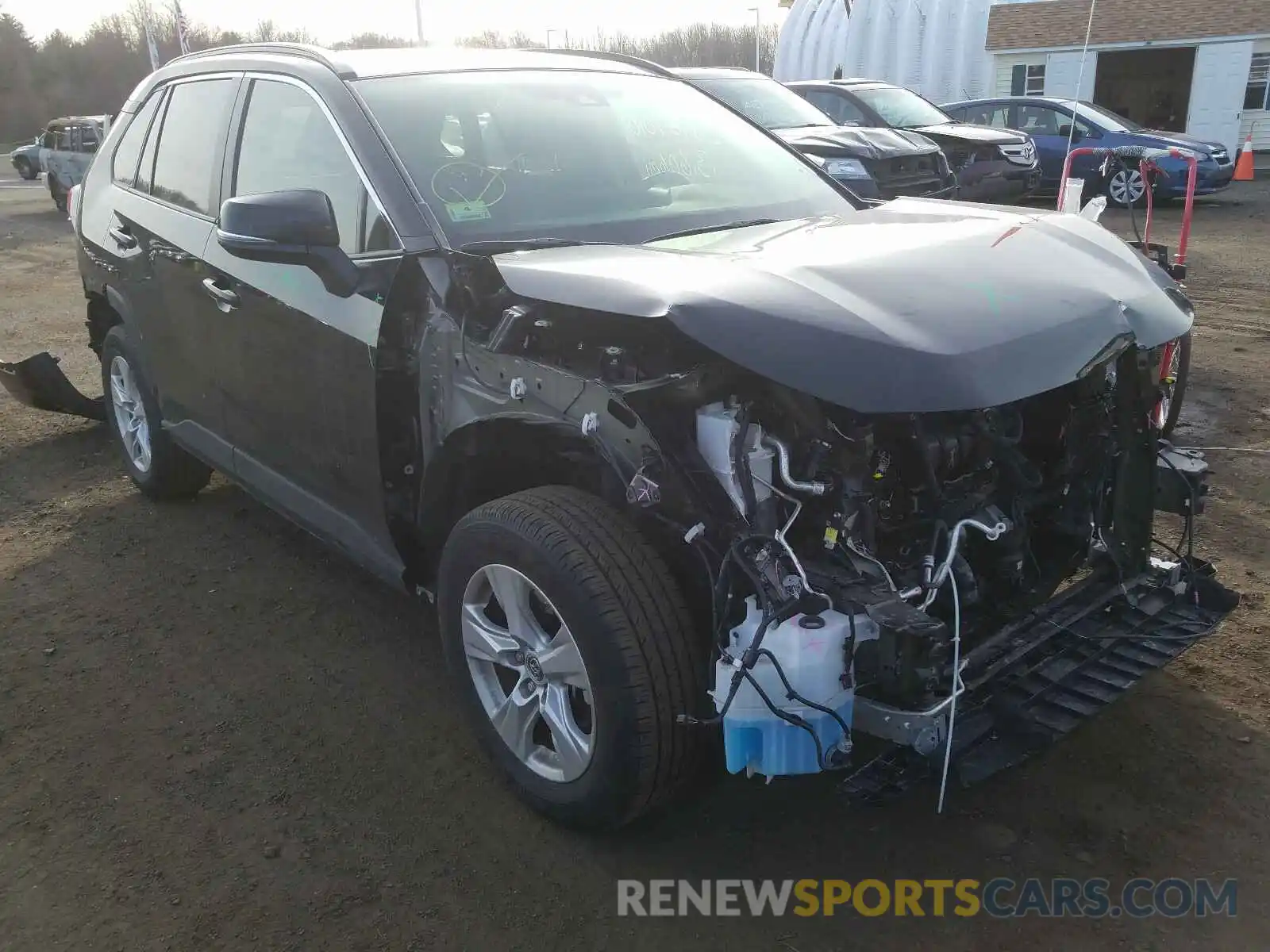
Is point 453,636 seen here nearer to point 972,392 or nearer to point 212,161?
point 972,392

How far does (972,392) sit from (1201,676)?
1.80 meters

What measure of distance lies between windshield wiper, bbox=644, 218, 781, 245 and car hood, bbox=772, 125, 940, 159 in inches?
263

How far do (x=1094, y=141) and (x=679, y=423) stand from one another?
15.3 metres

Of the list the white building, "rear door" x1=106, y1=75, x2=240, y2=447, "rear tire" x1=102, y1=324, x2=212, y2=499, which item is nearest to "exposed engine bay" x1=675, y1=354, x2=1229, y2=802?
"rear door" x1=106, y1=75, x2=240, y2=447

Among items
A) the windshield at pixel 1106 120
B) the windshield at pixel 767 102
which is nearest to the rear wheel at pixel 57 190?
the windshield at pixel 767 102

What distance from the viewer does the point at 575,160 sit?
11.0ft

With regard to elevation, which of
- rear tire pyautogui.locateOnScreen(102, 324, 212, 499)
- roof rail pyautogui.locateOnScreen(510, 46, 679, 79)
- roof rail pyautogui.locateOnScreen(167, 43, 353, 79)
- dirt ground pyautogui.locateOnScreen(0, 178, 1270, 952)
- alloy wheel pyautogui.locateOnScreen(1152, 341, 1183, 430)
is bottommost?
dirt ground pyautogui.locateOnScreen(0, 178, 1270, 952)

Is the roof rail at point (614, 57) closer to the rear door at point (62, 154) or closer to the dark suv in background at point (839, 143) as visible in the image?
the dark suv in background at point (839, 143)

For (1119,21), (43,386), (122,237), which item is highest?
(1119,21)

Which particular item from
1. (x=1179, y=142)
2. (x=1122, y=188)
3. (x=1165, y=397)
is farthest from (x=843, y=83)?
(x=1165, y=397)

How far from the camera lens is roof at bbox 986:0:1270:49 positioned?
890 inches

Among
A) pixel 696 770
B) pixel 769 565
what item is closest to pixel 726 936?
pixel 696 770

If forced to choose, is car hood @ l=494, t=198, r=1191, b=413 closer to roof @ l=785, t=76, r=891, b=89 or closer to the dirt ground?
the dirt ground

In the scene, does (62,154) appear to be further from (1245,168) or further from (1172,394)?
(1245,168)
